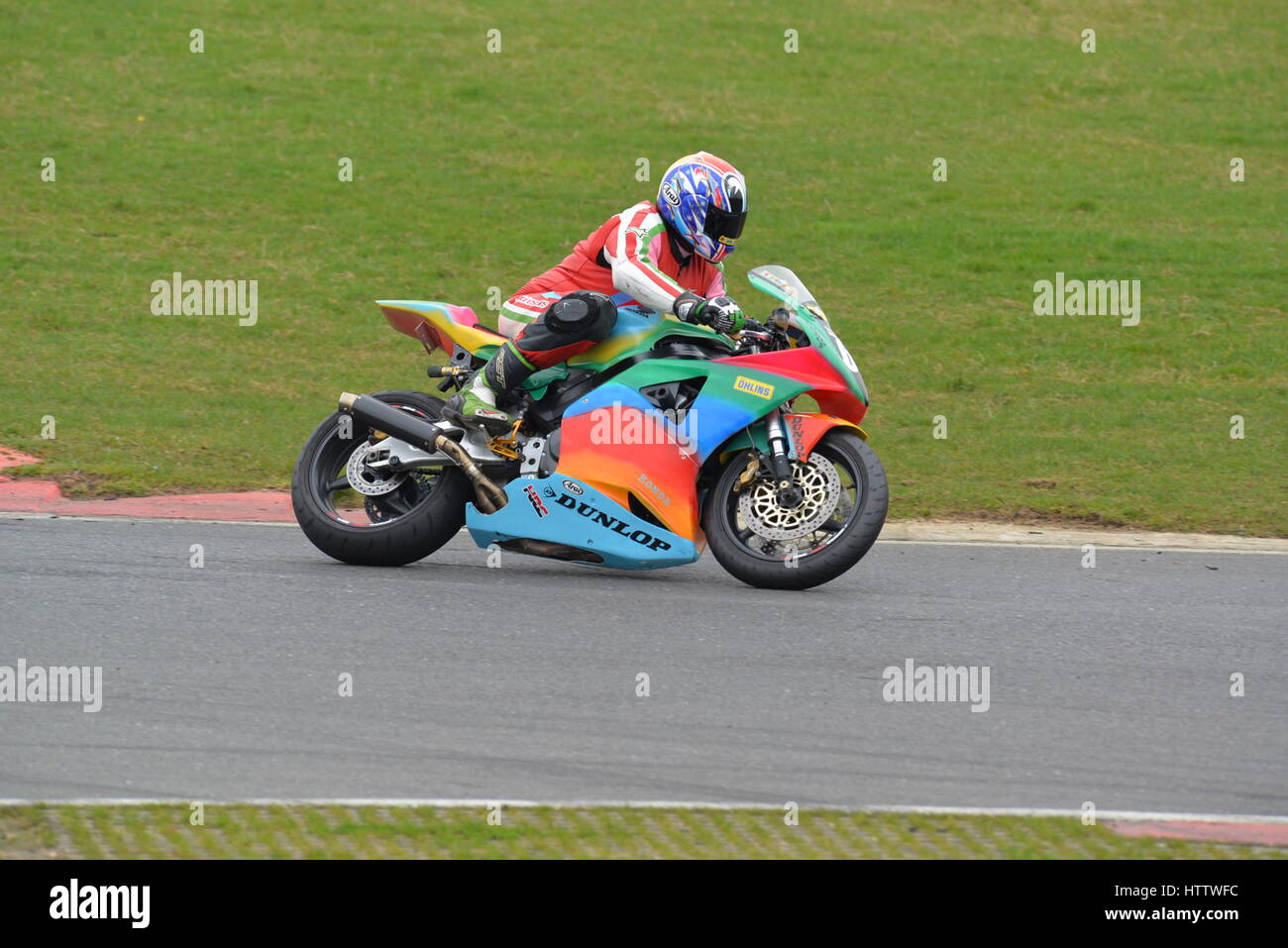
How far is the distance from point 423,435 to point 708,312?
4.60 ft

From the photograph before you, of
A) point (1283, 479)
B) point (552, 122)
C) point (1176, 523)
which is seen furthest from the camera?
point (552, 122)

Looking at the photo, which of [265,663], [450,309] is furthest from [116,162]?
[265,663]

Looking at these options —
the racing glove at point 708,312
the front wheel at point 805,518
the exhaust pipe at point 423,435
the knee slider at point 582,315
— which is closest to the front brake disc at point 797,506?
the front wheel at point 805,518

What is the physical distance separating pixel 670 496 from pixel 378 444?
1403 millimetres

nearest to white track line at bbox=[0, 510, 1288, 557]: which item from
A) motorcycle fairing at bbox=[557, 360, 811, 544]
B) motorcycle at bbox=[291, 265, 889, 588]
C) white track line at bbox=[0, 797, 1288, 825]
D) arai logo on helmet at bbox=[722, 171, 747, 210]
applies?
motorcycle at bbox=[291, 265, 889, 588]

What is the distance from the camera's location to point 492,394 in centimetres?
833

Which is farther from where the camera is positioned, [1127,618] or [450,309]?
[450,309]

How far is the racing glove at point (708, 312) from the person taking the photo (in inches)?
310

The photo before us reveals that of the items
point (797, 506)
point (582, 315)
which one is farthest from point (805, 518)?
point (582, 315)

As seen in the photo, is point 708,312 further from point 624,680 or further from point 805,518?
point 624,680

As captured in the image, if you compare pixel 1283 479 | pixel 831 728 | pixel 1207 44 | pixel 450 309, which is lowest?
pixel 831 728

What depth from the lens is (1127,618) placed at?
7852mm

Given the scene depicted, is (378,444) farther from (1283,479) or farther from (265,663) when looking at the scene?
(1283,479)

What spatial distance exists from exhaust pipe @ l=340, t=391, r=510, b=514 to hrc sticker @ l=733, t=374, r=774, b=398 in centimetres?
115
